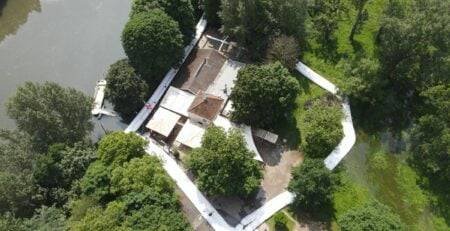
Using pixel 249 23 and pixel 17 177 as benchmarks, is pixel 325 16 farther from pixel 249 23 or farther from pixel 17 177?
pixel 17 177

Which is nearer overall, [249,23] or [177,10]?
Result: [249,23]

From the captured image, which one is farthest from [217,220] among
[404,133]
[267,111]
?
[404,133]

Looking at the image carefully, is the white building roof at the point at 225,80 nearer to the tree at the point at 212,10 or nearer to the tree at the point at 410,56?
the tree at the point at 212,10

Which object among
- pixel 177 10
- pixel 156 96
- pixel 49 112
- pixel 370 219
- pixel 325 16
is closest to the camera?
pixel 370 219

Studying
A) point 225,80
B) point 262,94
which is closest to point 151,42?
point 225,80

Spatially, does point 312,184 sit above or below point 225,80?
below

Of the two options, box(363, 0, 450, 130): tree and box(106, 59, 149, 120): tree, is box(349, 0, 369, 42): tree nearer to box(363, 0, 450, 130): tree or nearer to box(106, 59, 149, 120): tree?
box(363, 0, 450, 130): tree

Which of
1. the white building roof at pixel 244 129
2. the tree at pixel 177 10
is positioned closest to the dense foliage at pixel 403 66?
the white building roof at pixel 244 129

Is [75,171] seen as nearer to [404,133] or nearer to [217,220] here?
[217,220]
